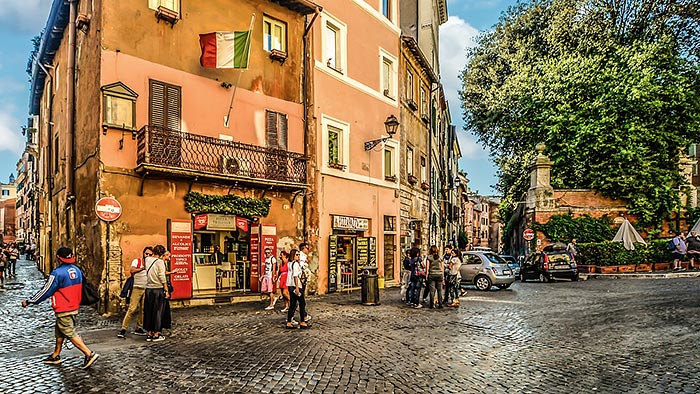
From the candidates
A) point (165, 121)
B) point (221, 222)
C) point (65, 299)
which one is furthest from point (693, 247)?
point (65, 299)

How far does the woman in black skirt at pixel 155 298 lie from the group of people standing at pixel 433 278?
7.78 metres

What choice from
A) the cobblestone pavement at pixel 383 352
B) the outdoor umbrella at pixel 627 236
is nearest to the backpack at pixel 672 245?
the outdoor umbrella at pixel 627 236

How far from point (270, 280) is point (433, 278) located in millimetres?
4595

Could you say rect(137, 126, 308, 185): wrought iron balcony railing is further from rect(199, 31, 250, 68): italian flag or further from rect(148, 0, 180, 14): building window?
rect(148, 0, 180, 14): building window

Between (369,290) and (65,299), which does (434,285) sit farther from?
(65,299)

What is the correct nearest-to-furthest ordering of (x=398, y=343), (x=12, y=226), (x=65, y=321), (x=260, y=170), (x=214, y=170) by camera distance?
(x=65, y=321)
(x=398, y=343)
(x=214, y=170)
(x=260, y=170)
(x=12, y=226)

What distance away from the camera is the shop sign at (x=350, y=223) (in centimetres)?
2130

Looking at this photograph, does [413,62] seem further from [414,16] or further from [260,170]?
[260,170]

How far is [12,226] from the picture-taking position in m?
101

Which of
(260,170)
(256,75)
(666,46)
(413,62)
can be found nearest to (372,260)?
(260,170)

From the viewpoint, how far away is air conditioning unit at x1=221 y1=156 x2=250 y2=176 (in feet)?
55.8

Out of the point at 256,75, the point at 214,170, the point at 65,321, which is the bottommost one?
the point at 65,321

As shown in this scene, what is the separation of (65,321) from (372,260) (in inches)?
624

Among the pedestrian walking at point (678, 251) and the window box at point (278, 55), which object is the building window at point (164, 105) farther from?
the pedestrian walking at point (678, 251)
